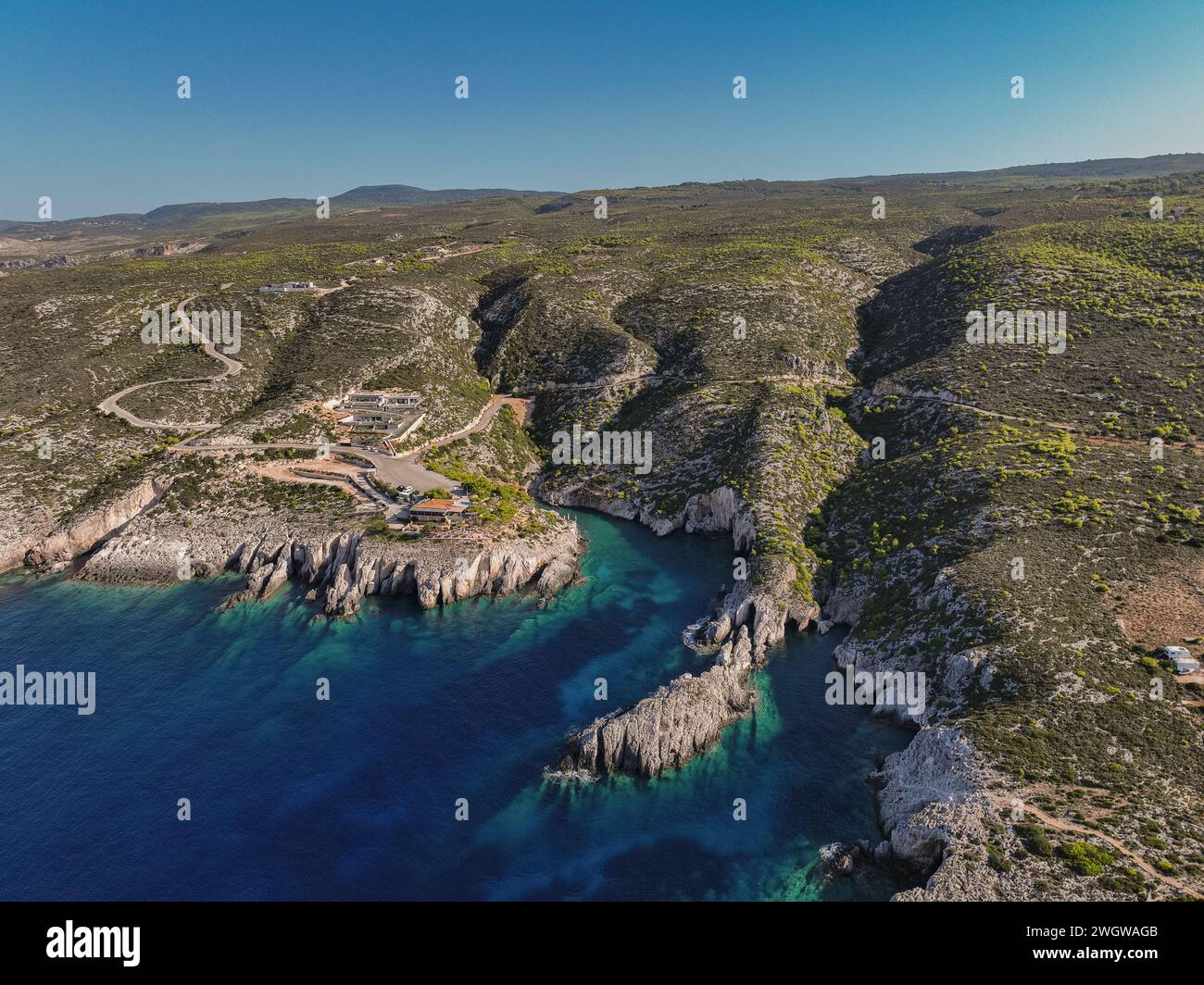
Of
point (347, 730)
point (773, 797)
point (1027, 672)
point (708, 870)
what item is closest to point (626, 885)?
point (708, 870)

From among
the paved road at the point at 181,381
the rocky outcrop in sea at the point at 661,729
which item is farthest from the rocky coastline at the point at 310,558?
the rocky outcrop in sea at the point at 661,729

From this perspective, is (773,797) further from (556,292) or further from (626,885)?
(556,292)

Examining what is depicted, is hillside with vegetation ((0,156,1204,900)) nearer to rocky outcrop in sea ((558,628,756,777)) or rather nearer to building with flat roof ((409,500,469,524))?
building with flat roof ((409,500,469,524))

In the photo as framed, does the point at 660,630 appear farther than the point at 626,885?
Yes

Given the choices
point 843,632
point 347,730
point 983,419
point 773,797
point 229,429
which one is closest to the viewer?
point 773,797

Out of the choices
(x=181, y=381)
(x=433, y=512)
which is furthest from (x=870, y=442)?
(x=181, y=381)

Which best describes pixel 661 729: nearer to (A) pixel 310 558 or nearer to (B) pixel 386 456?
(A) pixel 310 558

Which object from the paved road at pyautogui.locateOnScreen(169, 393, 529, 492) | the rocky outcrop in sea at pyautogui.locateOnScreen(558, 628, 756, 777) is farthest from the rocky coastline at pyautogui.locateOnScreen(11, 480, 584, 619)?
the rocky outcrop in sea at pyautogui.locateOnScreen(558, 628, 756, 777)
